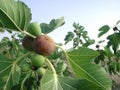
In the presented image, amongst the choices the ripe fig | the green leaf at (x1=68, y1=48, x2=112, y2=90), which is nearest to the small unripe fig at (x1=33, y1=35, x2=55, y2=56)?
the ripe fig

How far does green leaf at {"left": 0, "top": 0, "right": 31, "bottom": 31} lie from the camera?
1.87 m

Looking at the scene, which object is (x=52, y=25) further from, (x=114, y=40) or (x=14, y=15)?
(x=114, y=40)

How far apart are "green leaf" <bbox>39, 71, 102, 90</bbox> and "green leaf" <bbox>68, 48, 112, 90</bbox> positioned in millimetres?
238

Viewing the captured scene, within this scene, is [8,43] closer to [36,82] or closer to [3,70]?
[36,82]

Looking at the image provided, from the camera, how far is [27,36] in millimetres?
1993

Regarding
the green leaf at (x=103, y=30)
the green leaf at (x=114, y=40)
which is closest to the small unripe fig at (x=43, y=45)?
the green leaf at (x=114, y=40)

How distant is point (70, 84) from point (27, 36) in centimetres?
37

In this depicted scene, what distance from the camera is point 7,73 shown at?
2.17 meters

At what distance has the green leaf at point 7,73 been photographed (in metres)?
2.16

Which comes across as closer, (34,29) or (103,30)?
(34,29)

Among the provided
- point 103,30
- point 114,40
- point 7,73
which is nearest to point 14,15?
point 7,73

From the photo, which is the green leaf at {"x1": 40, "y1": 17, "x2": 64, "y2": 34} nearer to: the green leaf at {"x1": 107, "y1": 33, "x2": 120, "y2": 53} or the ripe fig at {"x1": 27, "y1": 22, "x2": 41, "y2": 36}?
the ripe fig at {"x1": 27, "y1": 22, "x2": 41, "y2": 36}

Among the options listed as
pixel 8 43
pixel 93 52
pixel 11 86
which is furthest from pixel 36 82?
pixel 8 43

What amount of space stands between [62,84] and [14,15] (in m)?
0.47
